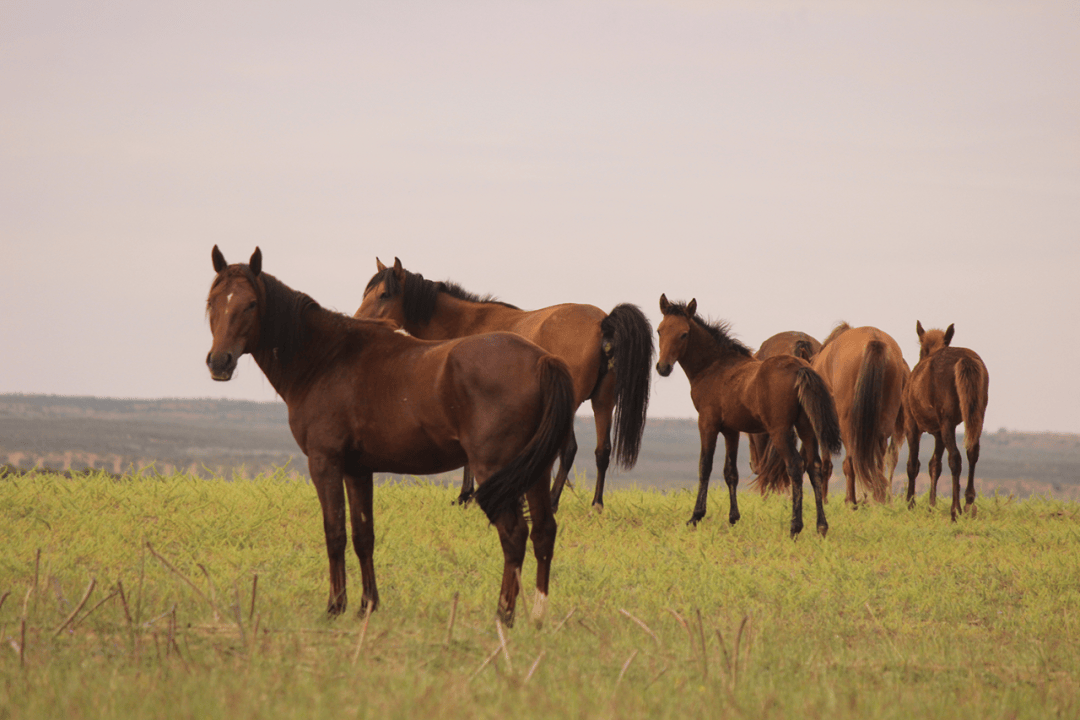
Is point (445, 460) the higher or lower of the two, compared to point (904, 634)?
higher

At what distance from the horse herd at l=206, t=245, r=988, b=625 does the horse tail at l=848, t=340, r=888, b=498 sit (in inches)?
0.7

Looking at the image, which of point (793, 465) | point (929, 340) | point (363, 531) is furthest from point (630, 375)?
point (929, 340)

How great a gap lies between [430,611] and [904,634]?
3241 mm

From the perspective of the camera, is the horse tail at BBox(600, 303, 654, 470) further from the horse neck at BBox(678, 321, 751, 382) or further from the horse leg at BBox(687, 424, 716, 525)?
the horse leg at BBox(687, 424, 716, 525)

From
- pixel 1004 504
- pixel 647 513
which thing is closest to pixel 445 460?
pixel 647 513

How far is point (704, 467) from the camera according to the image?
33.1 ft

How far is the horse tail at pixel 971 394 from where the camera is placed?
10984mm

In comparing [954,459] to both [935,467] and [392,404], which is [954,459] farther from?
[392,404]

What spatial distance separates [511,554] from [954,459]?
7.91 metres

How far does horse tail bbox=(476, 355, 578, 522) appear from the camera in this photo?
5.06 meters

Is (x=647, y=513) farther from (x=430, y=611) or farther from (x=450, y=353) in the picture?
(x=450, y=353)

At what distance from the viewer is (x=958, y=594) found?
24.8 ft

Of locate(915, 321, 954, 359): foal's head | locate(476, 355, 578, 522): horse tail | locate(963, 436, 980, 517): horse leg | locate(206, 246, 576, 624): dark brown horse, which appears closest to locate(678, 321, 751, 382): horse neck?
locate(963, 436, 980, 517): horse leg

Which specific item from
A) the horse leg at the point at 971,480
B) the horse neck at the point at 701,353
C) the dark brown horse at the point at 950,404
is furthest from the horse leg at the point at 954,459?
the horse neck at the point at 701,353
